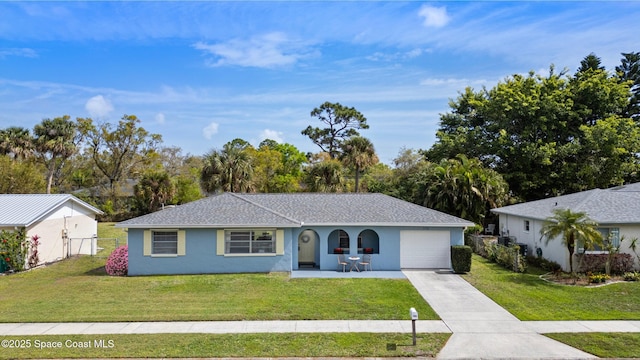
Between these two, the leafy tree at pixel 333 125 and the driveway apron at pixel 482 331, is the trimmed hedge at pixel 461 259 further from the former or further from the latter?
the leafy tree at pixel 333 125

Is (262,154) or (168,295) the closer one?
(168,295)

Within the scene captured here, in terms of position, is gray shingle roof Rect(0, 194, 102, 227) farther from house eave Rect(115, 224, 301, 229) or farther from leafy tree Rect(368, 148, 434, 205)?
leafy tree Rect(368, 148, 434, 205)

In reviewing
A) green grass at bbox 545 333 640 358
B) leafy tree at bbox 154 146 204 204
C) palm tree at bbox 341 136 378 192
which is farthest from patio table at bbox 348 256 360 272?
leafy tree at bbox 154 146 204 204

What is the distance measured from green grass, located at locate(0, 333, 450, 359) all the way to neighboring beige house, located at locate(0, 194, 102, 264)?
1183 centimetres

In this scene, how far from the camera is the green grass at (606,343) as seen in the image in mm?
10016

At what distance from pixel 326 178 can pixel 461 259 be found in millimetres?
17417

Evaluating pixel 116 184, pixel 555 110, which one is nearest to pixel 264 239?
pixel 555 110

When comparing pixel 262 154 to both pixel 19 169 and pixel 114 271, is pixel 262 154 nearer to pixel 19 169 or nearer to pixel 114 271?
pixel 19 169

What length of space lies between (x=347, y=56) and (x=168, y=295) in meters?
14.1

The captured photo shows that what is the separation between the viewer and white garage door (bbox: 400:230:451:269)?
20.2 metres

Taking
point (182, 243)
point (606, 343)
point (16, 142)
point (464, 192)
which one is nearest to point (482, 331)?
point (606, 343)

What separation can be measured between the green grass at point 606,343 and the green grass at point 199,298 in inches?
151

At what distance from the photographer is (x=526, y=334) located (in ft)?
37.2

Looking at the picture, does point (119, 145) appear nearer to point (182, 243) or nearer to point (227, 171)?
point (227, 171)
